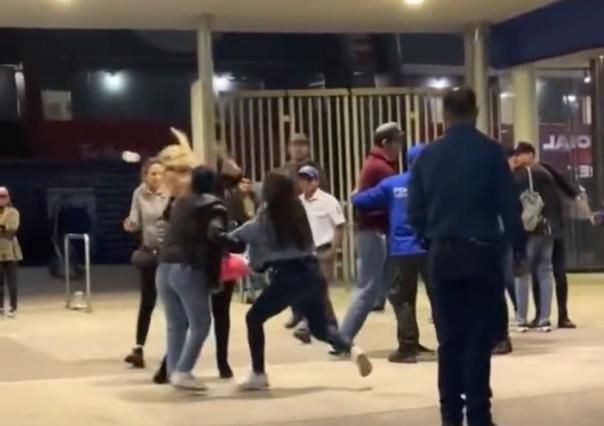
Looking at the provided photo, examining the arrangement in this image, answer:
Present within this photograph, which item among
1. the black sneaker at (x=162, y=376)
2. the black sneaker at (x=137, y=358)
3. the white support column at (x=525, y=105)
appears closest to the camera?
the black sneaker at (x=162, y=376)

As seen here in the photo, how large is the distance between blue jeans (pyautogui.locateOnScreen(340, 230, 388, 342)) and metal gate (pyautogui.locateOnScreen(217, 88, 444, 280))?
677 centimetres

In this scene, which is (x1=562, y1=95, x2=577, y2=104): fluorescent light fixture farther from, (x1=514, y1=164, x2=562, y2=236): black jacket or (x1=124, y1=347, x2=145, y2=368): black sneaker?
(x1=124, y1=347, x2=145, y2=368): black sneaker

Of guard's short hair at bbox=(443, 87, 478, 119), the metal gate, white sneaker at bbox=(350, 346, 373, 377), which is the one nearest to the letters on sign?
the metal gate

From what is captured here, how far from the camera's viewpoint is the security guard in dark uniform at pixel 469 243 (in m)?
5.94

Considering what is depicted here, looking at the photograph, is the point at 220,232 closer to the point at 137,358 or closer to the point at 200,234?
the point at 200,234

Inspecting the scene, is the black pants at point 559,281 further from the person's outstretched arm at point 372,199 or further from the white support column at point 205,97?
the white support column at point 205,97

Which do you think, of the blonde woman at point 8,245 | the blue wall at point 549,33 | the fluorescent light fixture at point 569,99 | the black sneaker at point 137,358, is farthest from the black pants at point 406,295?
the fluorescent light fixture at point 569,99

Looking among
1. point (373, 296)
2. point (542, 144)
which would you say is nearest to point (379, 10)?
point (542, 144)

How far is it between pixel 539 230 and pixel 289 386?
349 centimetres

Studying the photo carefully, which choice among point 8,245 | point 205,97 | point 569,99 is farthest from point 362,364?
point 569,99

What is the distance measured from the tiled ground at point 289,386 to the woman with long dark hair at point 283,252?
23.5 inches

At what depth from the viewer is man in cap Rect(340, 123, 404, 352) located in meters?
9.19

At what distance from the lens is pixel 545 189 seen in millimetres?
10773

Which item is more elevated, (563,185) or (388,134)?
(388,134)
